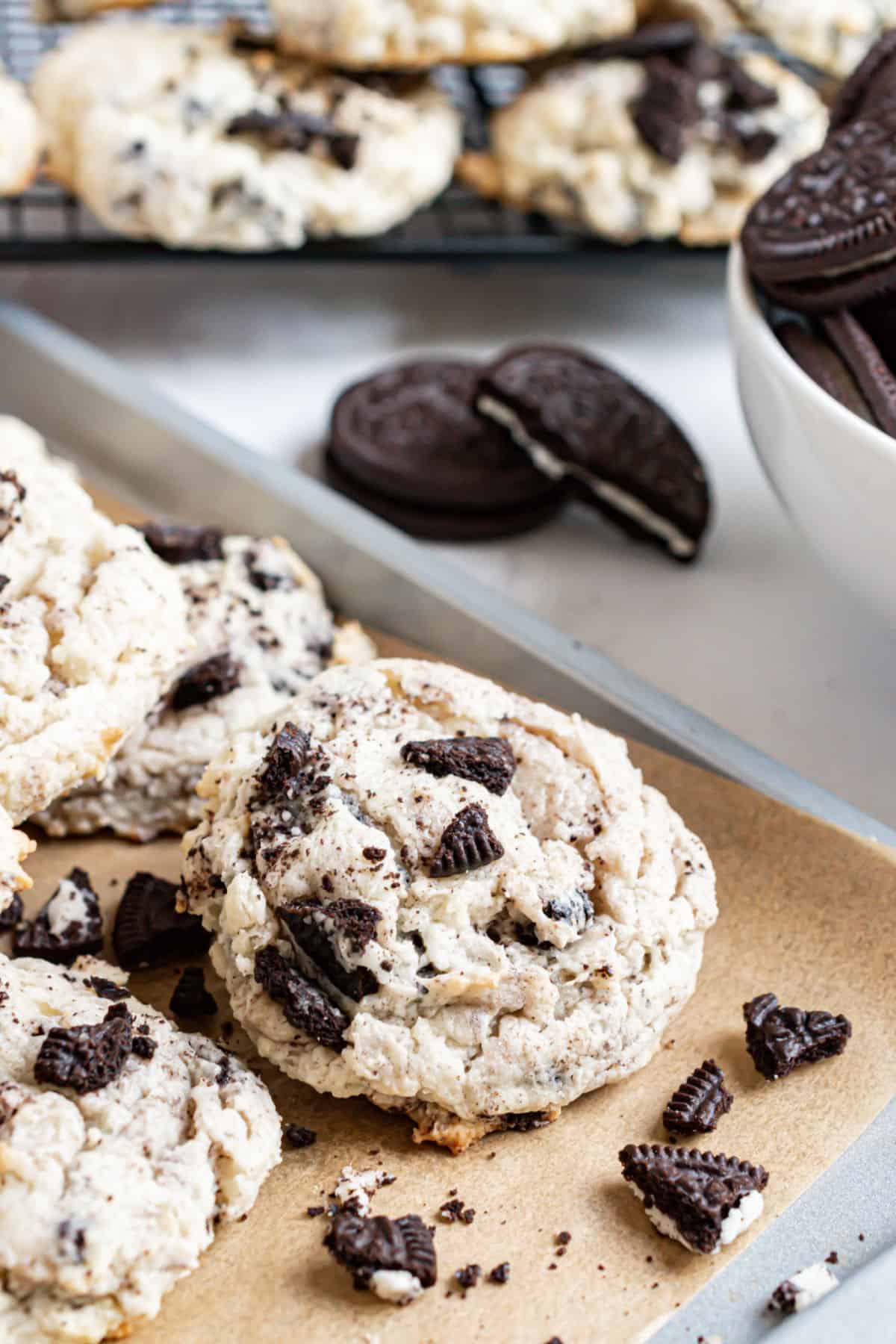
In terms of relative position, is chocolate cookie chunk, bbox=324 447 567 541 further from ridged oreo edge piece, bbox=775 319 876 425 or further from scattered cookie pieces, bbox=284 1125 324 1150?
scattered cookie pieces, bbox=284 1125 324 1150

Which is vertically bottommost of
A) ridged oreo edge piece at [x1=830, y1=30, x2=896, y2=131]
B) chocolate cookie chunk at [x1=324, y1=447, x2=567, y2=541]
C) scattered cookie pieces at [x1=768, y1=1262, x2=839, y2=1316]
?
chocolate cookie chunk at [x1=324, y1=447, x2=567, y2=541]

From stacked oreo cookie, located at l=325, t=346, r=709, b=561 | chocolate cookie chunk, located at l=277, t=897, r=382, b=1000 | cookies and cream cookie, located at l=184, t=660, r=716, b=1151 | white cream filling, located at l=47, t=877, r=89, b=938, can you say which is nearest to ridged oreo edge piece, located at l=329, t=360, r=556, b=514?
stacked oreo cookie, located at l=325, t=346, r=709, b=561

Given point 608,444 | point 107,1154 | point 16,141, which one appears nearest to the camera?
point 107,1154

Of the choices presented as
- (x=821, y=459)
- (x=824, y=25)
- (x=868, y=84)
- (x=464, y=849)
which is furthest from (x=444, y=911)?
(x=824, y=25)

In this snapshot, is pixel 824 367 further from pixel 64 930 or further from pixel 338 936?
pixel 64 930

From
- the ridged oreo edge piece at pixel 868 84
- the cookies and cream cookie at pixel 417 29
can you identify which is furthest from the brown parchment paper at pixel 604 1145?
the cookies and cream cookie at pixel 417 29

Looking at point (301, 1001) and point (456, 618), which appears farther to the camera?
point (456, 618)
